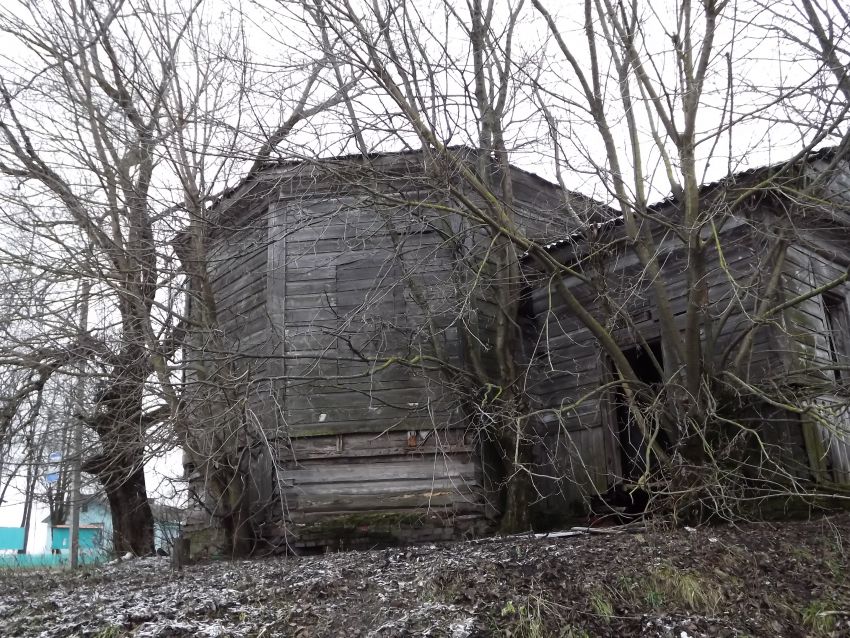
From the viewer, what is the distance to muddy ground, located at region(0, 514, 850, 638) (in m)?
5.54

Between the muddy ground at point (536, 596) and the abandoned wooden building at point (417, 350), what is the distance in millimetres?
1914

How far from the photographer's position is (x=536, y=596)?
228 inches

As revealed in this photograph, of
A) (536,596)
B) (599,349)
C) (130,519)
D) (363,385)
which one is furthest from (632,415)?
(130,519)

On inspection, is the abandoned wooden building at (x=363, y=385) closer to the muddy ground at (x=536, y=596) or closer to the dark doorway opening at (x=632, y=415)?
the dark doorway opening at (x=632, y=415)

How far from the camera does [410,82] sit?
299 inches

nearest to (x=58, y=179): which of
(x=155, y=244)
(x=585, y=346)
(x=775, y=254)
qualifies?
(x=155, y=244)

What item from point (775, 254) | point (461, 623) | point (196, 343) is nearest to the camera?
point (461, 623)

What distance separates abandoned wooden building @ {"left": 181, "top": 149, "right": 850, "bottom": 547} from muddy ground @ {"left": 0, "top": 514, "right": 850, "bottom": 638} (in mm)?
1914

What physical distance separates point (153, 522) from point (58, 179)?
271 inches

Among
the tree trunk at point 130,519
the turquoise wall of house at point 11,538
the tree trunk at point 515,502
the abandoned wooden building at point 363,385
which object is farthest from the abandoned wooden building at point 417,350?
the turquoise wall of house at point 11,538

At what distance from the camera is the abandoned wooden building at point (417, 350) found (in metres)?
9.03

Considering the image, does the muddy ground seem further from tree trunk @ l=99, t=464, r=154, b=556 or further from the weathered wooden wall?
tree trunk @ l=99, t=464, r=154, b=556

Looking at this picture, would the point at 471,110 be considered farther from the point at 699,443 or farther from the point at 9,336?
the point at 9,336

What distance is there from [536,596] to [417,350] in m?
4.72
